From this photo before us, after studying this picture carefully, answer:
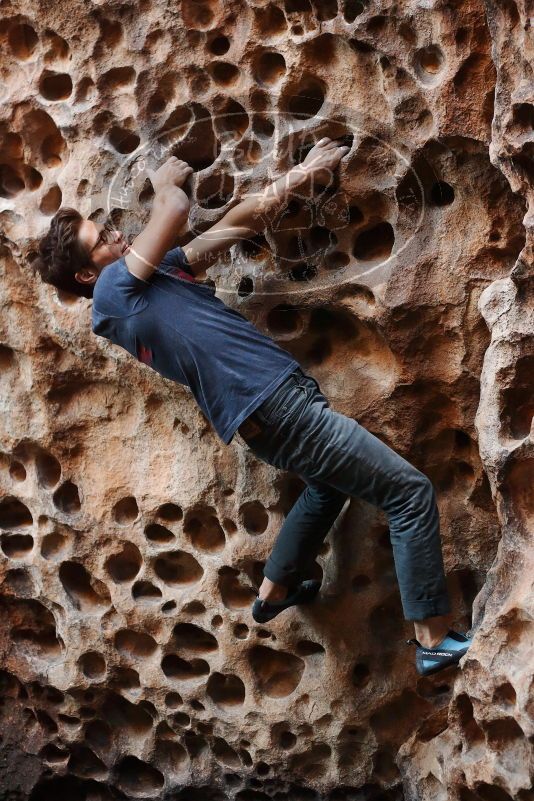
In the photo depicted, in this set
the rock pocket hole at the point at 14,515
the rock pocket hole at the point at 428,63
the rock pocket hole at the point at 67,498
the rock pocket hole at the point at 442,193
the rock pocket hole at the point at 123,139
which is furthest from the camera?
the rock pocket hole at the point at 14,515

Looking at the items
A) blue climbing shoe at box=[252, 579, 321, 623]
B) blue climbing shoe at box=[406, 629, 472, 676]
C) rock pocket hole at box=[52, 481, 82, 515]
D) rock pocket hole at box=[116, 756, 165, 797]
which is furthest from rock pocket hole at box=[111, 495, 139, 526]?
blue climbing shoe at box=[406, 629, 472, 676]

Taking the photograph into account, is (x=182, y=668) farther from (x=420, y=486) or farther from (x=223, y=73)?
(x=223, y=73)

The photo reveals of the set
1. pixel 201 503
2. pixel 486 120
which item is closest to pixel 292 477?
pixel 201 503

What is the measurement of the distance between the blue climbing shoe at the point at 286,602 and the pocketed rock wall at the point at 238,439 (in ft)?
0.25

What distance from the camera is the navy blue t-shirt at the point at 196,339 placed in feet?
8.47

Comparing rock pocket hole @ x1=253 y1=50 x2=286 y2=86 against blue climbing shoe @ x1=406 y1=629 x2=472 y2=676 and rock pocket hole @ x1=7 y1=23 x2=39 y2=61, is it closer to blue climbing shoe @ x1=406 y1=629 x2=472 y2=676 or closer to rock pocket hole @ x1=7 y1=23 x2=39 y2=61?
rock pocket hole @ x1=7 y1=23 x2=39 y2=61

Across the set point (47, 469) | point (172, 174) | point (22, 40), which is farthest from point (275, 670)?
point (22, 40)

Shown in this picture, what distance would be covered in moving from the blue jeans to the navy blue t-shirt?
0.05 meters

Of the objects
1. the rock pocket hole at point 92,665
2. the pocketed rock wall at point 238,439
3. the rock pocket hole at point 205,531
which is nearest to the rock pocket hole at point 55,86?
the pocketed rock wall at point 238,439

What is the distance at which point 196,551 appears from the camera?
10.00 feet

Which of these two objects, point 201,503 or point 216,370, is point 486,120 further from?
point 201,503

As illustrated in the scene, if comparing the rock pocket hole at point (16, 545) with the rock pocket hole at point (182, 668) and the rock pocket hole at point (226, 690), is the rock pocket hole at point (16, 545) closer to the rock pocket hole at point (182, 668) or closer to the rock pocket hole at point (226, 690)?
the rock pocket hole at point (182, 668)

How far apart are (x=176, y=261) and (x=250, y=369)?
1.19 feet

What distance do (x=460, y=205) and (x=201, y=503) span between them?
1038mm
